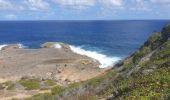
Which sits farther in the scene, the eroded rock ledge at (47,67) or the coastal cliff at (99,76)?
the eroded rock ledge at (47,67)

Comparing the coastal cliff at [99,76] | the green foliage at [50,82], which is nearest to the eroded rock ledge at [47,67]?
the coastal cliff at [99,76]

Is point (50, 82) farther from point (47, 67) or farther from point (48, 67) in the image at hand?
point (47, 67)

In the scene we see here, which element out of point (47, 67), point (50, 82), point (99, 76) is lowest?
point (47, 67)

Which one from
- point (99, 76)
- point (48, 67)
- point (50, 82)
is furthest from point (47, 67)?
point (99, 76)

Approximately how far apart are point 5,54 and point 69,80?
45.3m

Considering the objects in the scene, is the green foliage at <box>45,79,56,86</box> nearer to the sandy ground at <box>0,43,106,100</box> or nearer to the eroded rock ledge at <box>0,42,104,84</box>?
the sandy ground at <box>0,43,106,100</box>

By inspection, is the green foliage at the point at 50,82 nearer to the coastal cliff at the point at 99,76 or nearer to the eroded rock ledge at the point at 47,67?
the coastal cliff at the point at 99,76

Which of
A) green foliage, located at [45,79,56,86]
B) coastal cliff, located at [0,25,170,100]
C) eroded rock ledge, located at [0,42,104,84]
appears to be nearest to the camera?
coastal cliff, located at [0,25,170,100]

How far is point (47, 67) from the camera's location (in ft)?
262

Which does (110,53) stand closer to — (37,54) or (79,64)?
(37,54)

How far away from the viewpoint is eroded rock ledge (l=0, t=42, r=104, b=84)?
2751 inches

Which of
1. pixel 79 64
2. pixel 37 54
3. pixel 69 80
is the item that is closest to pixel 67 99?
pixel 69 80

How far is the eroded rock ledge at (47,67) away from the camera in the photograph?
69875mm

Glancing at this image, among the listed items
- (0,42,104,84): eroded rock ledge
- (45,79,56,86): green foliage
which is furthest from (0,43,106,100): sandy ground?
(45,79,56,86): green foliage
